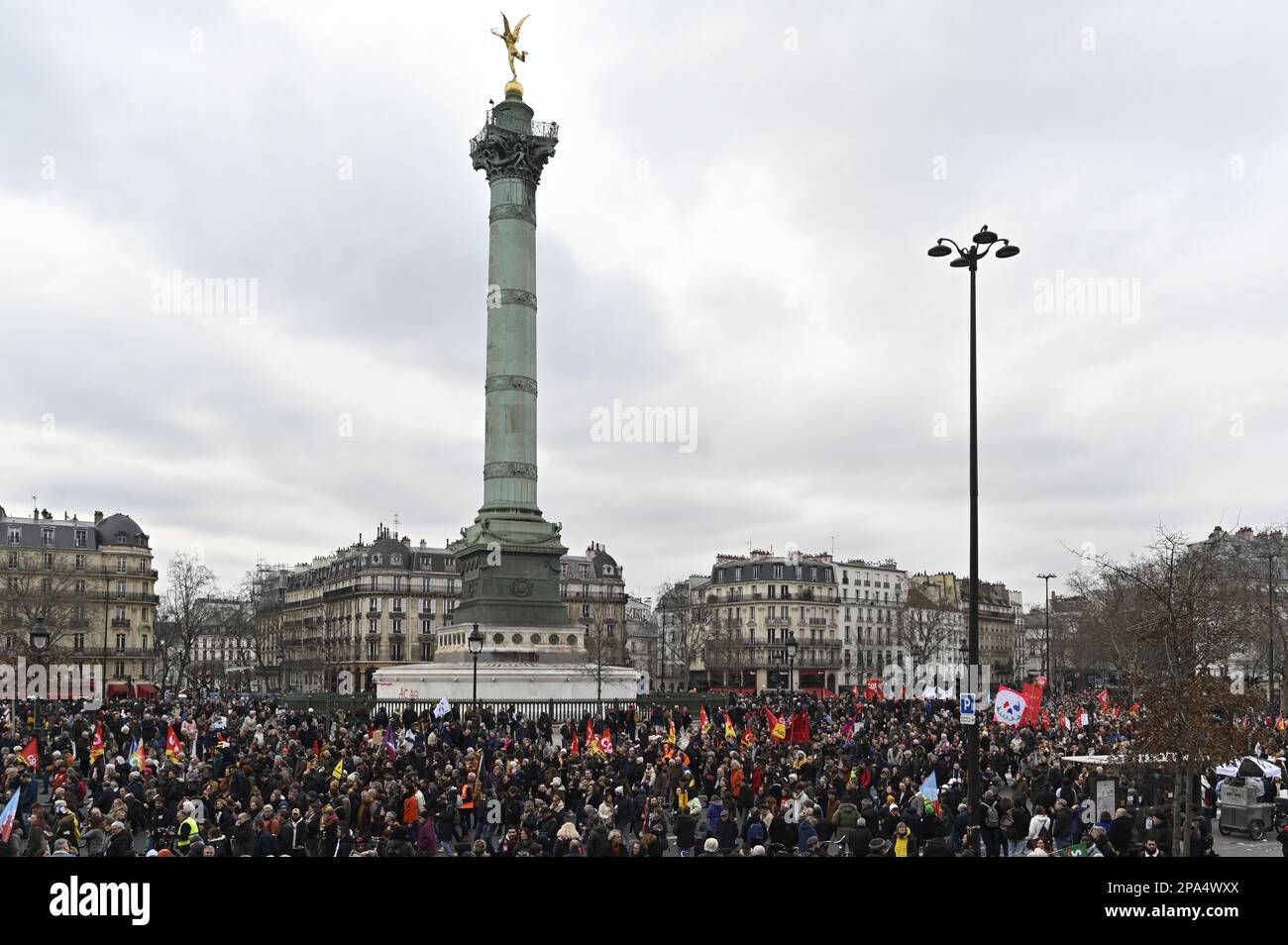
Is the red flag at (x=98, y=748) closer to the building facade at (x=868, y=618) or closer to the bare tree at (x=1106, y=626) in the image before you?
the bare tree at (x=1106, y=626)

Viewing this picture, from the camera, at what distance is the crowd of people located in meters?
16.0

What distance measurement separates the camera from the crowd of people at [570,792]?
16047 millimetres

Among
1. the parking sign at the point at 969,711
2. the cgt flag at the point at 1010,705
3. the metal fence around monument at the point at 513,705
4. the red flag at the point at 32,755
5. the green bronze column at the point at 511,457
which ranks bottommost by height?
the metal fence around monument at the point at 513,705

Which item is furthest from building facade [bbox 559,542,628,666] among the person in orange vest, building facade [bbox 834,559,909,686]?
the person in orange vest

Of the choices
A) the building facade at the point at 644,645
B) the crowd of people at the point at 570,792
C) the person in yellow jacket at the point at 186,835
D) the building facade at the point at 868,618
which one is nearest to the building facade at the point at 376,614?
the building facade at the point at 644,645

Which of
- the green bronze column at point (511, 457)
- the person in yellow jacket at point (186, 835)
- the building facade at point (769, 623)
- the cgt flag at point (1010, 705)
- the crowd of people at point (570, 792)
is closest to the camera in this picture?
the person in yellow jacket at point (186, 835)

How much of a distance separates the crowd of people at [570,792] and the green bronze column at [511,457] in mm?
20382

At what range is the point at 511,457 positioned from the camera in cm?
5684

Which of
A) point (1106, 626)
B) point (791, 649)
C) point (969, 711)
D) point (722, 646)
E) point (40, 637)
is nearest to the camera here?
point (969, 711)

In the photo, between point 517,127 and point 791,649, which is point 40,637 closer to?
point 517,127

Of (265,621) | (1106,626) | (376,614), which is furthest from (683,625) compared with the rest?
(1106,626)

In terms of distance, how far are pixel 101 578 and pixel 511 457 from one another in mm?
58836

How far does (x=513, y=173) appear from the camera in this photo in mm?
59188
